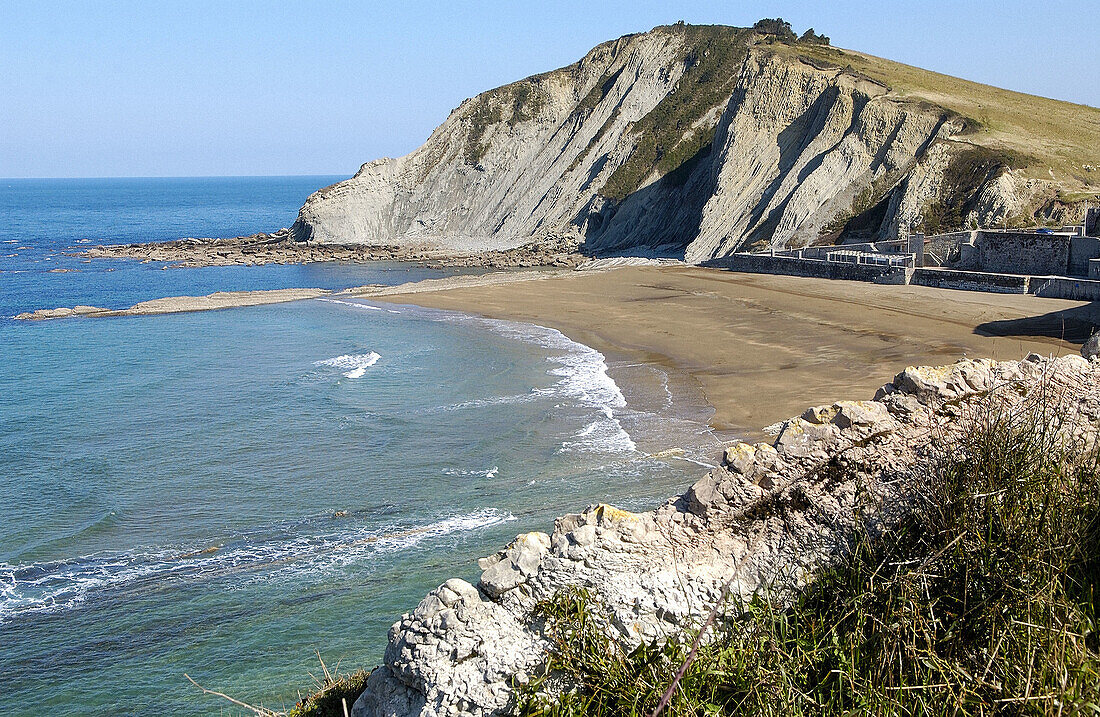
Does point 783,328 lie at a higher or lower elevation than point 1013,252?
lower

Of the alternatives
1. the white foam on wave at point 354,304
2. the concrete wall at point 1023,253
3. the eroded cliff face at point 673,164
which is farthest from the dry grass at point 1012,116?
the white foam on wave at point 354,304

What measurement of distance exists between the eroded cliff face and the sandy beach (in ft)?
26.7

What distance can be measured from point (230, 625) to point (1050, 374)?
1062 centimetres

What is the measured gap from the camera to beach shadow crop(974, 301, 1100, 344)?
25.3 metres

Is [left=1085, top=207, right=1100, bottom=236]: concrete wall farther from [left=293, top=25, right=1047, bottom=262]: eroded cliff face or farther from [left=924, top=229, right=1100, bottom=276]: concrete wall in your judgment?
[left=293, top=25, right=1047, bottom=262]: eroded cliff face

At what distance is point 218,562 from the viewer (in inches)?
559

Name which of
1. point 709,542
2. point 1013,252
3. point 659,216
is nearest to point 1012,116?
point 1013,252

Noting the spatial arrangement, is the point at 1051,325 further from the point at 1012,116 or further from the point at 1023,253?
the point at 1012,116

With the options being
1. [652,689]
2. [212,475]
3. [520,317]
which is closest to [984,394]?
[652,689]

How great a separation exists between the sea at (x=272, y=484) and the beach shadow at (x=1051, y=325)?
1077cm

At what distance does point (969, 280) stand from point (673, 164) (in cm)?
3653

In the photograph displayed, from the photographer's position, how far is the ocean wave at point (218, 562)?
13.5m

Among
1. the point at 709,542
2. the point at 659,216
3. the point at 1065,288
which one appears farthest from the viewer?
the point at 659,216

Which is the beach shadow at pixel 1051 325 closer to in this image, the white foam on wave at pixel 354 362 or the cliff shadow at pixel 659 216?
the white foam on wave at pixel 354 362
